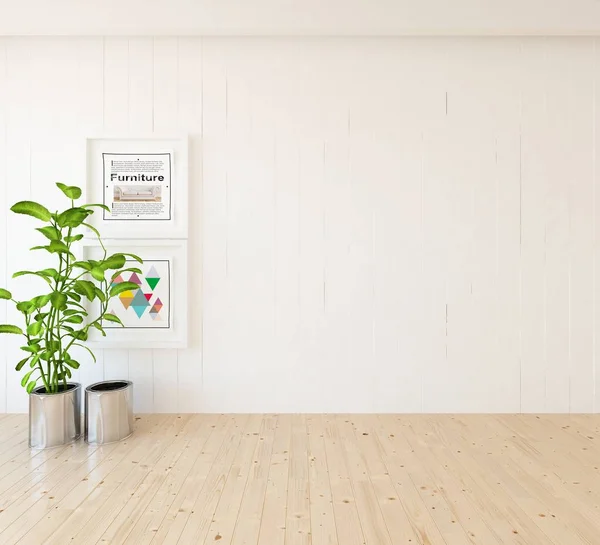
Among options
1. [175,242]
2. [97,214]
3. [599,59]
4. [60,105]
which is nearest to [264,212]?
[175,242]

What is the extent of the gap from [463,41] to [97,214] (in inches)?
97.6

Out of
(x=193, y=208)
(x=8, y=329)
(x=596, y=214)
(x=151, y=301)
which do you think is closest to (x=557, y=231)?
(x=596, y=214)

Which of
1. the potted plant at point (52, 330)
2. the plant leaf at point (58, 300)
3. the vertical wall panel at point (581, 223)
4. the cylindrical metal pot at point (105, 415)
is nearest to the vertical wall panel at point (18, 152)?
the potted plant at point (52, 330)

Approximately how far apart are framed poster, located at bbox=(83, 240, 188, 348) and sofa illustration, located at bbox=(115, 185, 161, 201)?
26cm

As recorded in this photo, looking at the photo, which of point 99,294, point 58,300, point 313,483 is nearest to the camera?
point 313,483

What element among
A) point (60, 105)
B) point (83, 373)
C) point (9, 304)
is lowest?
point (83, 373)

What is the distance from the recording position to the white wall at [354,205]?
2.96m

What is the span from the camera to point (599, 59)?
299cm

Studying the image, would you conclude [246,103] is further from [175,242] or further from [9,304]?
[9,304]

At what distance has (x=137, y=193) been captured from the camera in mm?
2947

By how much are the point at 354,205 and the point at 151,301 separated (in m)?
1.38

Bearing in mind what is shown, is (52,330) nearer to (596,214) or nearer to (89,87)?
(89,87)

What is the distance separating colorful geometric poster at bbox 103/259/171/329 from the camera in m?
2.96

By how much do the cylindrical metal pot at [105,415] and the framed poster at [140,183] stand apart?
0.95 m
